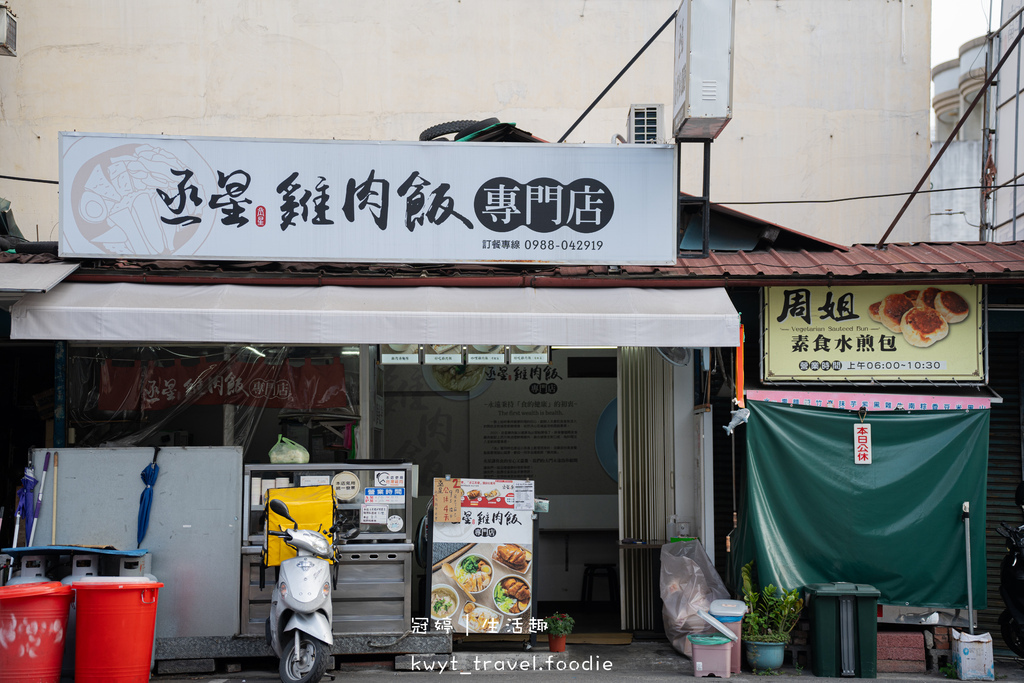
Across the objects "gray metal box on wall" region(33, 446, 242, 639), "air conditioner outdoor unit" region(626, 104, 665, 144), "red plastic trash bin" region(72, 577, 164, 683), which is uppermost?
"air conditioner outdoor unit" region(626, 104, 665, 144)

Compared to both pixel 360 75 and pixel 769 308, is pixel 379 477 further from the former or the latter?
pixel 360 75

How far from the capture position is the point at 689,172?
14414mm

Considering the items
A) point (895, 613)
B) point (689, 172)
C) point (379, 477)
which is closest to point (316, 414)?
point (379, 477)

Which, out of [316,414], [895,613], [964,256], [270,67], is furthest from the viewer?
[270,67]

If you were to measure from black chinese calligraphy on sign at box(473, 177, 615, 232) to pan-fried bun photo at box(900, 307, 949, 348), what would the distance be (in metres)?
3.15

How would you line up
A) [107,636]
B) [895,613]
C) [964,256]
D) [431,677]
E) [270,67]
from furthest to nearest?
[270,67] < [964,256] < [895,613] < [431,677] < [107,636]

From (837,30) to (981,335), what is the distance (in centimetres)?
759

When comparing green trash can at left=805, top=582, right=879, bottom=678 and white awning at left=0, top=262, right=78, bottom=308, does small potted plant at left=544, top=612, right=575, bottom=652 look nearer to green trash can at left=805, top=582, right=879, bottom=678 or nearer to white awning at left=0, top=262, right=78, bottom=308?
green trash can at left=805, top=582, right=879, bottom=678

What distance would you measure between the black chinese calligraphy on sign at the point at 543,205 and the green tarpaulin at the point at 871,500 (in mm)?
2427

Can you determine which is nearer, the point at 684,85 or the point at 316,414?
the point at 684,85

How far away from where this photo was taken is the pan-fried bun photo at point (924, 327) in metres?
8.58

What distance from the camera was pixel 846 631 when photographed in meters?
7.95

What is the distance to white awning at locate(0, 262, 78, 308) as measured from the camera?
300 inches

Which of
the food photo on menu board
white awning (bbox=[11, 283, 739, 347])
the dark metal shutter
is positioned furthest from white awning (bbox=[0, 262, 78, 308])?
the dark metal shutter
